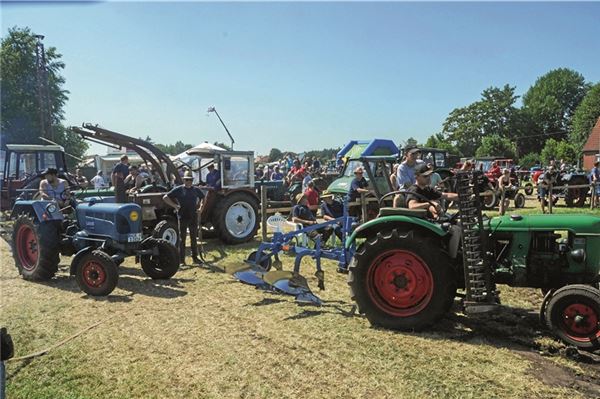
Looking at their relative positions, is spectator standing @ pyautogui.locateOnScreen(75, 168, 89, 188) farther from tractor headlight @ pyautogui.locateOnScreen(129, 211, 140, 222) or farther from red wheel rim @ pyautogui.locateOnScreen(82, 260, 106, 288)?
red wheel rim @ pyautogui.locateOnScreen(82, 260, 106, 288)

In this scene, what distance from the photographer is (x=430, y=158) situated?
1553 centimetres

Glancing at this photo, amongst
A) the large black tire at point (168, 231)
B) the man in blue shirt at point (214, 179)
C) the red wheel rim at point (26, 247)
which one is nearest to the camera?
the red wheel rim at point (26, 247)

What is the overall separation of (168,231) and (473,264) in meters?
5.31

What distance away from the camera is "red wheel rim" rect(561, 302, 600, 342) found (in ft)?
11.5

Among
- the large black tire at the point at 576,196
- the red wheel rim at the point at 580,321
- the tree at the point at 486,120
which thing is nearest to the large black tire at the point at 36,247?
the red wheel rim at the point at 580,321

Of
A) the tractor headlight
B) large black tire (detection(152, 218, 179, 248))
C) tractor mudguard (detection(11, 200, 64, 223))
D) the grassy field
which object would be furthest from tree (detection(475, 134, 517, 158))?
tractor mudguard (detection(11, 200, 64, 223))

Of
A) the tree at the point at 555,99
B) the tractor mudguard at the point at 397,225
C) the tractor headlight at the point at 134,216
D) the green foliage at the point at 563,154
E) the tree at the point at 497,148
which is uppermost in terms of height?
the tree at the point at 555,99

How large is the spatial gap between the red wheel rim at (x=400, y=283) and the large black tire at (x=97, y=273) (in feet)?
10.2

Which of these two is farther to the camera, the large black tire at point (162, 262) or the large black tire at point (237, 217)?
the large black tire at point (237, 217)

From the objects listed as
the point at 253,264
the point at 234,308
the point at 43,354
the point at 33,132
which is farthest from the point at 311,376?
the point at 33,132

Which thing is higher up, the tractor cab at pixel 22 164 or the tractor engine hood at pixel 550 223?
the tractor cab at pixel 22 164

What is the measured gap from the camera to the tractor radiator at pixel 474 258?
3.87m

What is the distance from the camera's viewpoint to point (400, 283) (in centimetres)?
422

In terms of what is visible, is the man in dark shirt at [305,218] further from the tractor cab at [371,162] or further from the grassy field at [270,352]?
the grassy field at [270,352]
